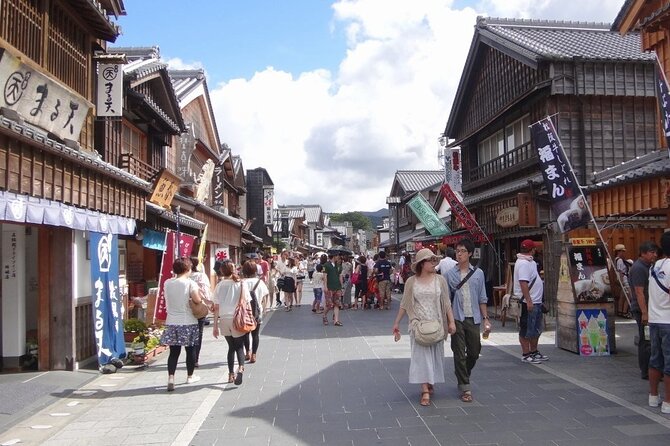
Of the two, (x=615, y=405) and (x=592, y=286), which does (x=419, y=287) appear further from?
(x=592, y=286)

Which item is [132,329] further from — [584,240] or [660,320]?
[584,240]

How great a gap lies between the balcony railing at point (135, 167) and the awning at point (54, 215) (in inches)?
97.0

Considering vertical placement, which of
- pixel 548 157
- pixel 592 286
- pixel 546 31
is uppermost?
pixel 546 31

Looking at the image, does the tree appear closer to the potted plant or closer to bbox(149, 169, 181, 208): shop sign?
bbox(149, 169, 181, 208): shop sign

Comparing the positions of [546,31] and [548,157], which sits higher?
[546,31]

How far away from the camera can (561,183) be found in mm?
10047

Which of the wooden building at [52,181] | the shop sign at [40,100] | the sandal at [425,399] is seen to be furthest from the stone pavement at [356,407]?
the shop sign at [40,100]

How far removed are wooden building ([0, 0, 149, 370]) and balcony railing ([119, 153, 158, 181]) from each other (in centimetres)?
153

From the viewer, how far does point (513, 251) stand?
19500mm

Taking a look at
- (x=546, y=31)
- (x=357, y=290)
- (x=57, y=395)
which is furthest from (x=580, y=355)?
(x=546, y=31)

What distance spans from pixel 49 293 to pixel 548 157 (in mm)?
8968

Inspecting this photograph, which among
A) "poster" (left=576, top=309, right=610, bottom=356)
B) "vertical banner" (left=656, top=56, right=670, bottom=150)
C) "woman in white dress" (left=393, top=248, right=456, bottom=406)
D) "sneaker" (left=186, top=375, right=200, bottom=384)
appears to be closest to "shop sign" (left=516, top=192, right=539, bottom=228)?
"poster" (left=576, top=309, right=610, bottom=356)

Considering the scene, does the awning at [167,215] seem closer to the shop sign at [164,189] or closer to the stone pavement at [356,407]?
the shop sign at [164,189]

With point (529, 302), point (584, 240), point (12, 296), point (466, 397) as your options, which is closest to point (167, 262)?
Answer: point (12, 296)
